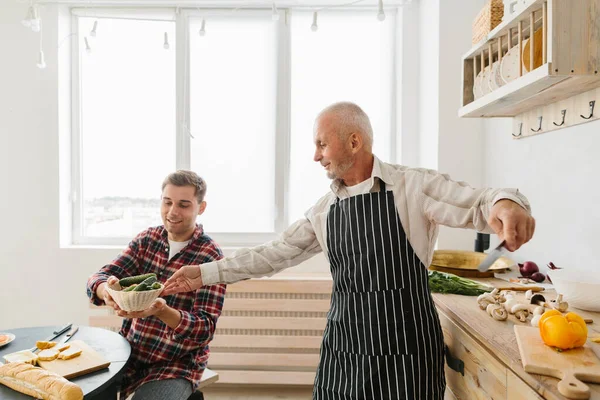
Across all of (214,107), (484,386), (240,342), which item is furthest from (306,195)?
(484,386)

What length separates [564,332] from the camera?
0.99 meters

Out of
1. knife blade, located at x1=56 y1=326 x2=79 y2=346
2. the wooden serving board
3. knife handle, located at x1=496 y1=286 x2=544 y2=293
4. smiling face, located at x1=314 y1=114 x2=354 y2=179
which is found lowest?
knife blade, located at x1=56 y1=326 x2=79 y2=346

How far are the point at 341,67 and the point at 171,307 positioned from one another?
88.7 inches

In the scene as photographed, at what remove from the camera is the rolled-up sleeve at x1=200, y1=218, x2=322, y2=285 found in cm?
155

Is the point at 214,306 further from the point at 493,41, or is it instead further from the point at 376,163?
the point at 493,41

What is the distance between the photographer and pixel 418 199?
53.2 inches

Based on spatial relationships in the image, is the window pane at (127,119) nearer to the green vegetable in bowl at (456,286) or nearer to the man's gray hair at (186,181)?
the man's gray hair at (186,181)

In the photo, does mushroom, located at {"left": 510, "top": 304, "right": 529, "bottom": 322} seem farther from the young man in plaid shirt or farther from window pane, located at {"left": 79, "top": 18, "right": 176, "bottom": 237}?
window pane, located at {"left": 79, "top": 18, "right": 176, "bottom": 237}

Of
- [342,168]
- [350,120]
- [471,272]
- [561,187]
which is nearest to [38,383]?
[342,168]

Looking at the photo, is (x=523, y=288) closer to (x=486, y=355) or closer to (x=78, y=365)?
(x=486, y=355)

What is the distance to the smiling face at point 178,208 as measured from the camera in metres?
1.80

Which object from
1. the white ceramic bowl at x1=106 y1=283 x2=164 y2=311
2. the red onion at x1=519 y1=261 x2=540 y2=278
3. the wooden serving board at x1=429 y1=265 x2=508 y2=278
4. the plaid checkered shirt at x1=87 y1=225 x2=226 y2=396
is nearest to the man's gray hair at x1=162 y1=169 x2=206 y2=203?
the plaid checkered shirt at x1=87 y1=225 x2=226 y2=396

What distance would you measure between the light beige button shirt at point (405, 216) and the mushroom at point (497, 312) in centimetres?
25

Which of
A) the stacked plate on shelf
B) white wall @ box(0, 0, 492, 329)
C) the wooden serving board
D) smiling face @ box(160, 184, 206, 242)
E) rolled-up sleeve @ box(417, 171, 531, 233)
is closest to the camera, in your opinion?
rolled-up sleeve @ box(417, 171, 531, 233)
